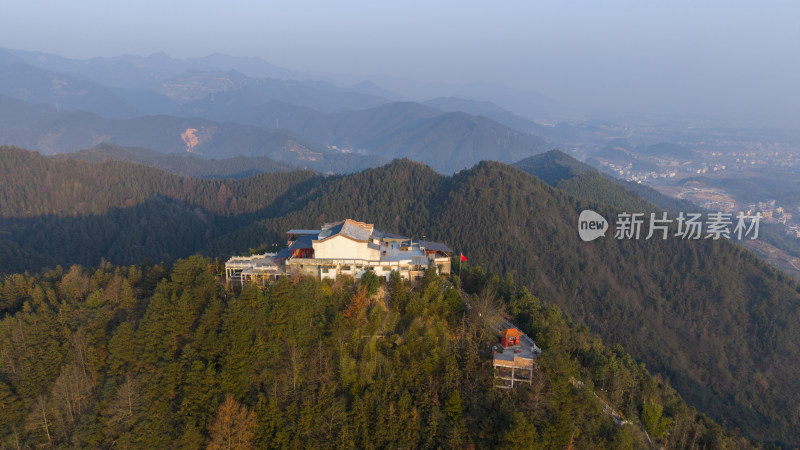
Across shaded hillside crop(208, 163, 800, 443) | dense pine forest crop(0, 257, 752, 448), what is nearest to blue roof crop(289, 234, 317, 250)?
dense pine forest crop(0, 257, 752, 448)

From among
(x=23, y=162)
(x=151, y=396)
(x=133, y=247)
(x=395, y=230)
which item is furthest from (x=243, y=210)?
(x=151, y=396)

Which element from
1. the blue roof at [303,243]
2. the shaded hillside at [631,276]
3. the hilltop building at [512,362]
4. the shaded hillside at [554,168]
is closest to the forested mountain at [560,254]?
the shaded hillside at [631,276]

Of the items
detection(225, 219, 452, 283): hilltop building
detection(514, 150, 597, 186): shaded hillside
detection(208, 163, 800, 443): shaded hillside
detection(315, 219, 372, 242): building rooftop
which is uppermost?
detection(514, 150, 597, 186): shaded hillside

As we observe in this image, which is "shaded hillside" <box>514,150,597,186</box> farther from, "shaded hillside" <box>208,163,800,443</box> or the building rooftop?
the building rooftop

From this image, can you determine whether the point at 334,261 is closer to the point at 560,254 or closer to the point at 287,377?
the point at 287,377

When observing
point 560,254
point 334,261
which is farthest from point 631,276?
point 334,261

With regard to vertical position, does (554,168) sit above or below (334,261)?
above
